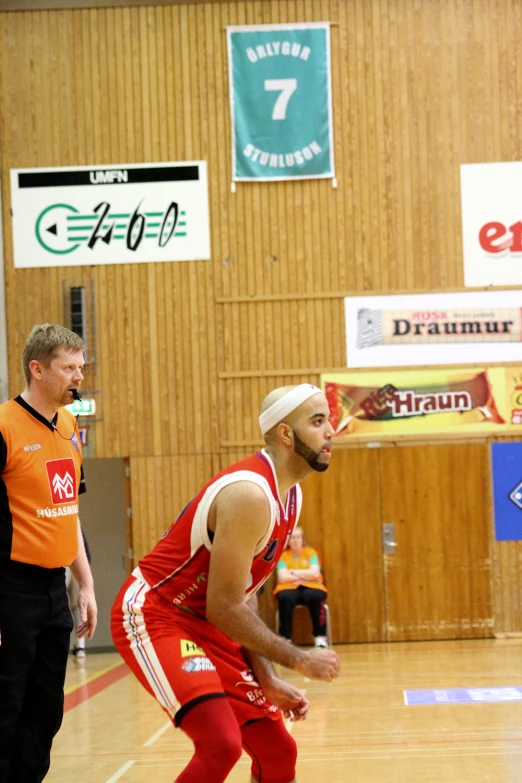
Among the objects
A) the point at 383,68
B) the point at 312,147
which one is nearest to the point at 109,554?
the point at 312,147

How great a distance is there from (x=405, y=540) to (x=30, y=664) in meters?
9.76

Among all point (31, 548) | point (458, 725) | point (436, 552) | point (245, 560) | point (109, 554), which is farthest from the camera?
point (109, 554)

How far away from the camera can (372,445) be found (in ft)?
44.7

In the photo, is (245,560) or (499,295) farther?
(499,295)

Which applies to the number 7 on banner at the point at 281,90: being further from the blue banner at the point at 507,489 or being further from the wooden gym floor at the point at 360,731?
the wooden gym floor at the point at 360,731

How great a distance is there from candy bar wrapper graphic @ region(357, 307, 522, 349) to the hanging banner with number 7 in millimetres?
2022

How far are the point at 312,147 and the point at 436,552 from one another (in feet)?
18.1

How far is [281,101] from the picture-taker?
13656 mm

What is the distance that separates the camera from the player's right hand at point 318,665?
11.0 feet

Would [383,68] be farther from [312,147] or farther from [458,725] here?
[458,725]

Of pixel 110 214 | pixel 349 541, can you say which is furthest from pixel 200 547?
pixel 110 214

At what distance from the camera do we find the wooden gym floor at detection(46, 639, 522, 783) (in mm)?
6215

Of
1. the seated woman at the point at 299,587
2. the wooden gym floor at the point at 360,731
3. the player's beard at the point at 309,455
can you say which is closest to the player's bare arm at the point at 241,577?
the player's beard at the point at 309,455

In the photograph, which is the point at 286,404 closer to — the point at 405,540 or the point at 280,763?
the point at 280,763
